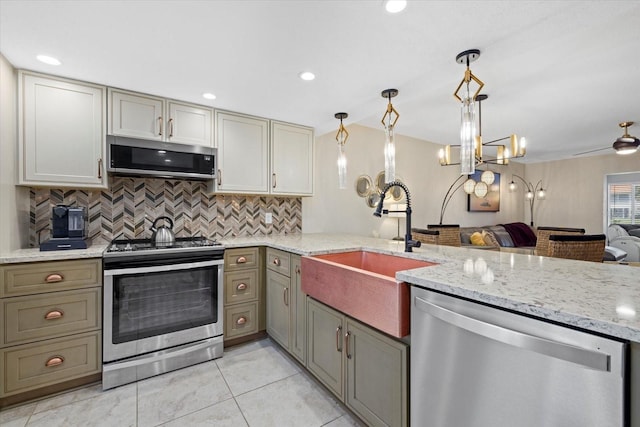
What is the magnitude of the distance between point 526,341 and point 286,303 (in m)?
1.76

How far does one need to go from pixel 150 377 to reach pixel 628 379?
8.52ft

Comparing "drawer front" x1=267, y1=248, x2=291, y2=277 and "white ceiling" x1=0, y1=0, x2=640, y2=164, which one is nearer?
"white ceiling" x1=0, y1=0, x2=640, y2=164

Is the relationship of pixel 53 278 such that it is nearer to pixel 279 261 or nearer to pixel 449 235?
pixel 279 261

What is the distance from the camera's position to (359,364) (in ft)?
5.10

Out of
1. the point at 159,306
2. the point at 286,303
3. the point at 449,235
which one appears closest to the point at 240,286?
the point at 286,303

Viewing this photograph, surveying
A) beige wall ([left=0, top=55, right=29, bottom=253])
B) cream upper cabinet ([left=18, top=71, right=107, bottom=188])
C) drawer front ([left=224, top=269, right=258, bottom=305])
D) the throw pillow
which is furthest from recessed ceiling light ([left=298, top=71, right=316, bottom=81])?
the throw pillow

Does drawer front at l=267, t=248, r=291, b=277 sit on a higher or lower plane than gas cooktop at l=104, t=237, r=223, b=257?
lower

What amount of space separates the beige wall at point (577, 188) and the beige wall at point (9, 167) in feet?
29.7

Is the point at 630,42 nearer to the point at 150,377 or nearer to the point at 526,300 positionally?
the point at 526,300

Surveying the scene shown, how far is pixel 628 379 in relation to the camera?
72 centimetres

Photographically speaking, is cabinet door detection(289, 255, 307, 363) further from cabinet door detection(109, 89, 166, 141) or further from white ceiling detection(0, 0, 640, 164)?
cabinet door detection(109, 89, 166, 141)

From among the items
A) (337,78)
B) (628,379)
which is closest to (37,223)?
(337,78)

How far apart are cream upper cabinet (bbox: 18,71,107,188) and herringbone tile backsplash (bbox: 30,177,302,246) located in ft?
0.95

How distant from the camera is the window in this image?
19.3ft
